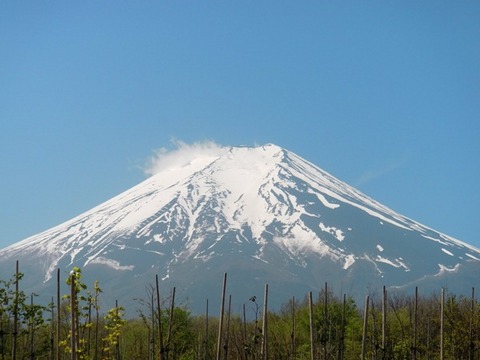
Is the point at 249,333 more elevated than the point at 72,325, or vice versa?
the point at 72,325

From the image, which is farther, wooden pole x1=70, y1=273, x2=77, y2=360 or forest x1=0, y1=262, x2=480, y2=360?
forest x1=0, y1=262, x2=480, y2=360

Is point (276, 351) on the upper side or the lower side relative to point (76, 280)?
lower

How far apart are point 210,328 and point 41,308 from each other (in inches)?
1743

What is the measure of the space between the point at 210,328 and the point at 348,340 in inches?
954

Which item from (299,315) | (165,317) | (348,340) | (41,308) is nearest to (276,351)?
(348,340)

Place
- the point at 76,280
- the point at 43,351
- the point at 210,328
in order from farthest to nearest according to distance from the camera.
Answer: the point at 210,328 < the point at 43,351 < the point at 76,280

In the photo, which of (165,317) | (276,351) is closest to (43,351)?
(276,351)

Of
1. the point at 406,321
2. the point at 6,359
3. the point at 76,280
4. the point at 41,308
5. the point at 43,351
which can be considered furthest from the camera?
the point at 406,321

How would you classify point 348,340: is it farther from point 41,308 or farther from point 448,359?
point 41,308

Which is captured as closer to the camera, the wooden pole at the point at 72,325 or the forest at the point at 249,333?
the wooden pole at the point at 72,325

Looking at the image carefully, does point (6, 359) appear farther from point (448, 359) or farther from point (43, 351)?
point (448, 359)

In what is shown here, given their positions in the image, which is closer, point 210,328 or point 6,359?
point 6,359

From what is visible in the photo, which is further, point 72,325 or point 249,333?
point 249,333

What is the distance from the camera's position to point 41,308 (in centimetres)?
2170
